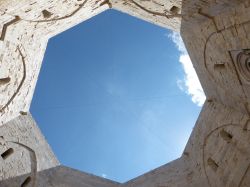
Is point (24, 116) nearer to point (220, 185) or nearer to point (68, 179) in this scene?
point (68, 179)

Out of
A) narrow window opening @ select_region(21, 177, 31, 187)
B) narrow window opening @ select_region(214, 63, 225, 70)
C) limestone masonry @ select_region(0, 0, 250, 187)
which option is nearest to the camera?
limestone masonry @ select_region(0, 0, 250, 187)

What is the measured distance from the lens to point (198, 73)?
853 cm

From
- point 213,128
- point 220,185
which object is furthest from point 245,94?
point 220,185

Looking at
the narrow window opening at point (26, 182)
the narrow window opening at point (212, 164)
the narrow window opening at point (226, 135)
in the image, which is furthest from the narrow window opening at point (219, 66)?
the narrow window opening at point (26, 182)

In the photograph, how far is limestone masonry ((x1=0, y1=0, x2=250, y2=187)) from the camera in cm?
617

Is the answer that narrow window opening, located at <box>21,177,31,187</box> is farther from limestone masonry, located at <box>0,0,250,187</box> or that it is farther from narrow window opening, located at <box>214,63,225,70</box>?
narrow window opening, located at <box>214,63,225,70</box>

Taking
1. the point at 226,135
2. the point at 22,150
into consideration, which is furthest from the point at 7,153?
the point at 226,135

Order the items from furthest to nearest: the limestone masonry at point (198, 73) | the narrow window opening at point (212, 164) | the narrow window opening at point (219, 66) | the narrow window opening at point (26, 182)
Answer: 1. the narrow window opening at point (212, 164)
2. the narrow window opening at point (26, 182)
3. the narrow window opening at point (219, 66)
4. the limestone masonry at point (198, 73)

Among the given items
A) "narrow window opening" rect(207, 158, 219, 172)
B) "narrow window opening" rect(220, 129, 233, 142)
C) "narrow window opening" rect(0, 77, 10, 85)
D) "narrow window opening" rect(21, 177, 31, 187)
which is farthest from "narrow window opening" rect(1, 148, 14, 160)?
"narrow window opening" rect(220, 129, 233, 142)

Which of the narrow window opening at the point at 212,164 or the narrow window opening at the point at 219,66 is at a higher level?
the narrow window opening at the point at 219,66

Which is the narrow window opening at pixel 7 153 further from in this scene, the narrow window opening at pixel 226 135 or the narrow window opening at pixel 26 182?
the narrow window opening at pixel 226 135

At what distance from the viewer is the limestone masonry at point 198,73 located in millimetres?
6168

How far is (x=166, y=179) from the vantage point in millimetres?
8945

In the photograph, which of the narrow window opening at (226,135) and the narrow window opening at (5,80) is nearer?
the narrow window opening at (5,80)
